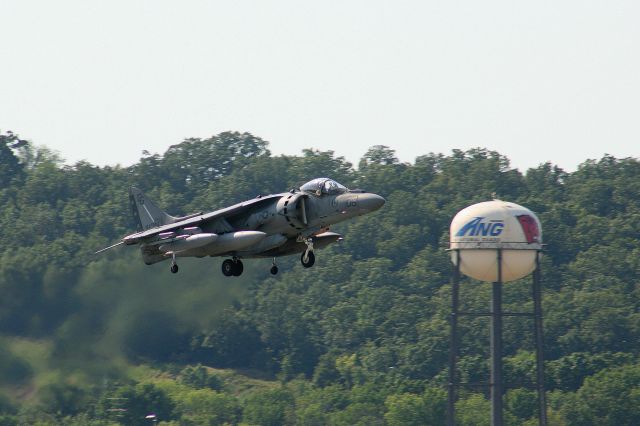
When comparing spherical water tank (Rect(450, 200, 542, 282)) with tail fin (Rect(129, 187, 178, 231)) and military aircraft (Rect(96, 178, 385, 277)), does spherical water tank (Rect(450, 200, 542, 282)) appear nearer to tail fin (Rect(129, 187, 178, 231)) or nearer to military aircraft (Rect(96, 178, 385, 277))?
tail fin (Rect(129, 187, 178, 231))

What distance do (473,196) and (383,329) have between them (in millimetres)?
28371

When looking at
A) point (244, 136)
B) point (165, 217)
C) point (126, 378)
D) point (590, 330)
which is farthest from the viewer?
point (244, 136)

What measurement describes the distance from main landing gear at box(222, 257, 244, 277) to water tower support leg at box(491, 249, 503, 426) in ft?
84.2

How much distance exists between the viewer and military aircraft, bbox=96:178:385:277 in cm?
4153

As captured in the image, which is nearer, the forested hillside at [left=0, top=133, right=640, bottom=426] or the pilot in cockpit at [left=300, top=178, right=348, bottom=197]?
the pilot in cockpit at [left=300, top=178, right=348, bottom=197]

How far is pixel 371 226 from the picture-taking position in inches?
5118

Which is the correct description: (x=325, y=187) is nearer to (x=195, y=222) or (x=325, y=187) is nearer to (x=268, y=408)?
(x=195, y=222)

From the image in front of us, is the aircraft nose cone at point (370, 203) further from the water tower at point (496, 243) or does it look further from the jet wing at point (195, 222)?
the water tower at point (496, 243)

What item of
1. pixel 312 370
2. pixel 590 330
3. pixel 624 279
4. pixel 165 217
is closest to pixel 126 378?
pixel 165 217

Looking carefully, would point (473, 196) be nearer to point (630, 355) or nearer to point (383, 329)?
point (383, 329)

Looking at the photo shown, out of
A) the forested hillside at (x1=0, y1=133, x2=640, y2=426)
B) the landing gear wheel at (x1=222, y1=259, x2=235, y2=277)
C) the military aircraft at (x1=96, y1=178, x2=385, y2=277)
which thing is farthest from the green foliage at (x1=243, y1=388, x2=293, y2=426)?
the military aircraft at (x1=96, y1=178, x2=385, y2=277)

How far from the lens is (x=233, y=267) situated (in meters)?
44.2

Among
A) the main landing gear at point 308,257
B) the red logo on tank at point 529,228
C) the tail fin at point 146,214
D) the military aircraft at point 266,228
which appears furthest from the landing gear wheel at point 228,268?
the red logo on tank at point 529,228

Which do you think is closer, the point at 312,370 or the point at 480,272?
the point at 480,272
